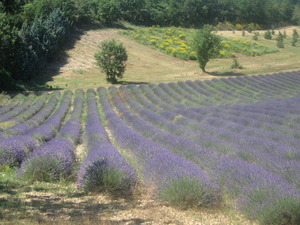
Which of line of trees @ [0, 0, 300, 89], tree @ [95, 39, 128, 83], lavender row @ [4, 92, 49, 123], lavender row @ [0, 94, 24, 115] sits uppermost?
line of trees @ [0, 0, 300, 89]

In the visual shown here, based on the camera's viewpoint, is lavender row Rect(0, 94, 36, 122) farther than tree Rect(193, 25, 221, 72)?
No

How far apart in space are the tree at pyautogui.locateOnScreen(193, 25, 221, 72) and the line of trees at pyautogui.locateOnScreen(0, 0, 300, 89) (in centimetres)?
1562

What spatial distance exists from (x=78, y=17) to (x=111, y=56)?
22.9 m

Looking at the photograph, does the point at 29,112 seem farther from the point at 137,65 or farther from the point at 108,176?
the point at 137,65

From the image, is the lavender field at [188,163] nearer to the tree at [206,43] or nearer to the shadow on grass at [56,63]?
the shadow on grass at [56,63]

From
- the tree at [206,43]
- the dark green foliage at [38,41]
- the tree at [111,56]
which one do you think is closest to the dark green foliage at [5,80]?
the dark green foliage at [38,41]

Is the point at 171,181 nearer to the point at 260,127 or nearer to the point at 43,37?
the point at 260,127

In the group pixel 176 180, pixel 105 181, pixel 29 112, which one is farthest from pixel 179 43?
pixel 176 180

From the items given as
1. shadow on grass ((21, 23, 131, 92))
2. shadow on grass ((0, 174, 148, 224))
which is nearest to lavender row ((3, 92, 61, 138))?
shadow on grass ((0, 174, 148, 224))

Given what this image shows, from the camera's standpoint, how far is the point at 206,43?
3191 centimetres

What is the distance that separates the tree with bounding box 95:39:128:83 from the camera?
93.1 ft

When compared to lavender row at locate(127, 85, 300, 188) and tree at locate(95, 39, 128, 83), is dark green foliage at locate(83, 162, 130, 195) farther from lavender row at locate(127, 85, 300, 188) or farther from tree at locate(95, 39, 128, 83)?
tree at locate(95, 39, 128, 83)

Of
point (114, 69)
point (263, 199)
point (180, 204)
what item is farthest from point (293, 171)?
point (114, 69)

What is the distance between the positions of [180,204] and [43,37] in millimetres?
31392
